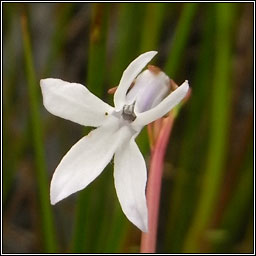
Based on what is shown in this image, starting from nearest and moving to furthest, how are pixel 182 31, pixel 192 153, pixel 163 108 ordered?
pixel 163 108, pixel 182 31, pixel 192 153

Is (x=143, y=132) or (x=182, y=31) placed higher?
(x=182, y=31)

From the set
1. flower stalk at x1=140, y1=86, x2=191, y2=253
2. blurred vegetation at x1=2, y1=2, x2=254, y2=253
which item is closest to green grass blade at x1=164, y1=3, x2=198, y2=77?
blurred vegetation at x1=2, y1=2, x2=254, y2=253

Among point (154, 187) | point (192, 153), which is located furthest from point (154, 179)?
point (192, 153)

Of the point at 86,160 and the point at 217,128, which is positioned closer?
the point at 86,160

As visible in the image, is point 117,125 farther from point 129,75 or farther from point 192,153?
point 192,153

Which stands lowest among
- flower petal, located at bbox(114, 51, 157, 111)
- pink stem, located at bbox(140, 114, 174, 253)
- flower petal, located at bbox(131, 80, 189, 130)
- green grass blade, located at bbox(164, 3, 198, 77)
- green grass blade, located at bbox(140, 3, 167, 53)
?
pink stem, located at bbox(140, 114, 174, 253)

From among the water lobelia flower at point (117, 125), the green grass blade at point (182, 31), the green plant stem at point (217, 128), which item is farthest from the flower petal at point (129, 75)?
the green plant stem at point (217, 128)

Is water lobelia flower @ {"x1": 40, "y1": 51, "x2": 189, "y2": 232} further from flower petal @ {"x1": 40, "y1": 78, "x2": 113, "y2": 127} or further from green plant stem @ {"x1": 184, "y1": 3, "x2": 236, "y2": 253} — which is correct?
green plant stem @ {"x1": 184, "y1": 3, "x2": 236, "y2": 253}
